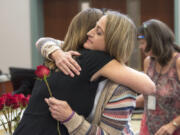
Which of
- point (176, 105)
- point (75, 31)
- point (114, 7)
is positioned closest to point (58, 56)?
point (75, 31)

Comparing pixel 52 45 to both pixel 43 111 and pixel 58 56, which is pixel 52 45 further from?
pixel 43 111

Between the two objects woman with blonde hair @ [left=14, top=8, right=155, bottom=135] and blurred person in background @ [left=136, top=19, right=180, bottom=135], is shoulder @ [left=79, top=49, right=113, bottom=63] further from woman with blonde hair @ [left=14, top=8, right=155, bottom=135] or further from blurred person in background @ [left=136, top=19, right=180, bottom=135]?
blurred person in background @ [left=136, top=19, right=180, bottom=135]

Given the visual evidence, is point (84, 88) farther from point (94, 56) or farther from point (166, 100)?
point (166, 100)

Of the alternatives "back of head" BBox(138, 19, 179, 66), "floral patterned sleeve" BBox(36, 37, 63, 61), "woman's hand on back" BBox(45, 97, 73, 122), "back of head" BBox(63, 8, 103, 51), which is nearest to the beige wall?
"back of head" BBox(138, 19, 179, 66)

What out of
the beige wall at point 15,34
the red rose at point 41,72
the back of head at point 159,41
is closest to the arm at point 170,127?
the back of head at point 159,41

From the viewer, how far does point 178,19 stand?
13.0 feet

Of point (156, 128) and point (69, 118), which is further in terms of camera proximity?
point (156, 128)

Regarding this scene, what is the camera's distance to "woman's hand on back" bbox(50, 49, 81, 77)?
0.94 metres

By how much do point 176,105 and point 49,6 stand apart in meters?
3.66

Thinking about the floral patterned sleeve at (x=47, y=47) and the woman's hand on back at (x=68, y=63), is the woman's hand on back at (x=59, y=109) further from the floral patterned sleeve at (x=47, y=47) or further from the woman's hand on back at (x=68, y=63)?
the floral patterned sleeve at (x=47, y=47)

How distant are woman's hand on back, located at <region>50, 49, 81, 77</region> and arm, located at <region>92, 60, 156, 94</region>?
0.07 meters

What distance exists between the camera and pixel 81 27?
1.01 meters

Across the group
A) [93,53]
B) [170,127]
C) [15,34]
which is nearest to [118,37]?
[93,53]

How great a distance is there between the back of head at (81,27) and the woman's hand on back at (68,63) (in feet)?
0.16
